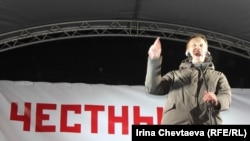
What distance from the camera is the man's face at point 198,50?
8.58 feet

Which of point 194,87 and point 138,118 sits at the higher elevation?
point 194,87

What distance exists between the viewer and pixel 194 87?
8.94ft

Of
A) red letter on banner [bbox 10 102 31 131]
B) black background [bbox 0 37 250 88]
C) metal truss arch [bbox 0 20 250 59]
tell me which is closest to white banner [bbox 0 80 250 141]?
red letter on banner [bbox 10 102 31 131]

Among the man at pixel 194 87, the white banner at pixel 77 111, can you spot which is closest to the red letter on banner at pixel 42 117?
the white banner at pixel 77 111

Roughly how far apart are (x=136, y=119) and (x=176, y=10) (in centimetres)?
93

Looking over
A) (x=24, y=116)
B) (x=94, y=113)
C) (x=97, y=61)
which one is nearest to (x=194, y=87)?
(x=94, y=113)

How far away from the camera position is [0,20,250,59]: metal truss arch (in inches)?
136

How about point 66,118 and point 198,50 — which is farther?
point 66,118

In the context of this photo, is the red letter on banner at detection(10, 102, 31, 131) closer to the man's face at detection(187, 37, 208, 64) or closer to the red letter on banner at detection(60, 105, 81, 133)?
the red letter on banner at detection(60, 105, 81, 133)

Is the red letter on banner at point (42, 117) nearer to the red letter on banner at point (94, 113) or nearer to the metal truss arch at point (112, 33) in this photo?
the red letter on banner at point (94, 113)

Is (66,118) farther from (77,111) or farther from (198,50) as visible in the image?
(198,50)

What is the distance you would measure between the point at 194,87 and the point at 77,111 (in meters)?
1.09

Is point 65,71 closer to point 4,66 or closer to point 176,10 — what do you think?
point 4,66

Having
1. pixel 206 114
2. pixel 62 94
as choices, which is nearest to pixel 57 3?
pixel 62 94
